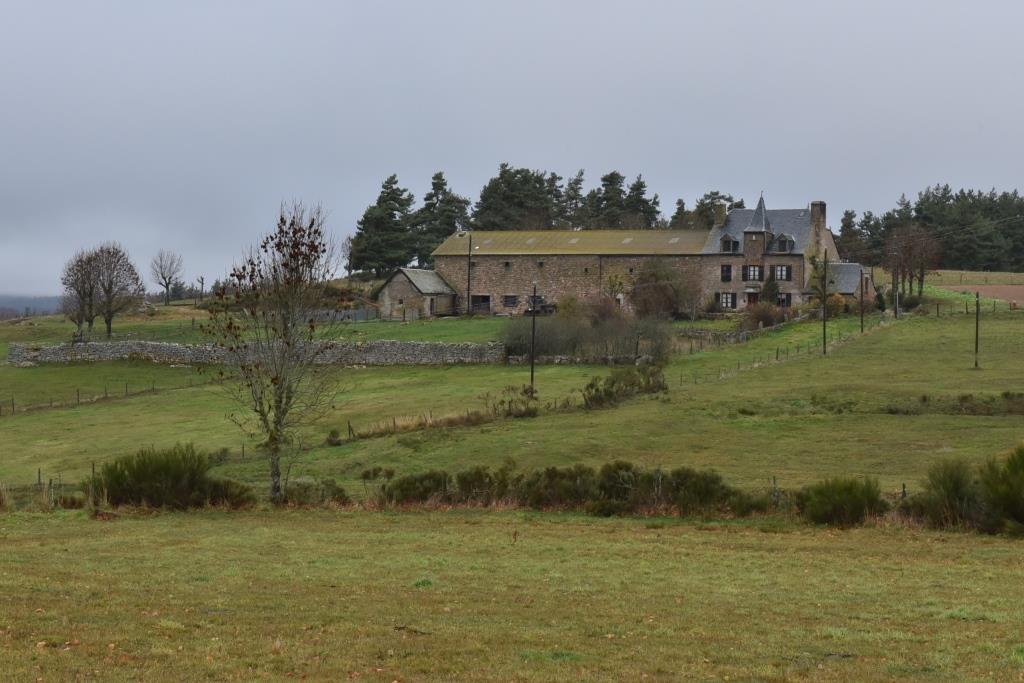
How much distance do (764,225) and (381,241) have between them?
38.3 metres

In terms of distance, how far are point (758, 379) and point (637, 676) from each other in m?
37.7

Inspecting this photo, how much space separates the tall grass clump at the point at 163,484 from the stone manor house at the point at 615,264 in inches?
2227

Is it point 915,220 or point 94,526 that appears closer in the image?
point 94,526

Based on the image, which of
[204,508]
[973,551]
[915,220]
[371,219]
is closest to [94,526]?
[204,508]

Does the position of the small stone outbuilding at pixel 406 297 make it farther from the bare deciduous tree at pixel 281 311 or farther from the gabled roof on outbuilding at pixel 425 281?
the bare deciduous tree at pixel 281 311

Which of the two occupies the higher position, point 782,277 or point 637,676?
point 782,277

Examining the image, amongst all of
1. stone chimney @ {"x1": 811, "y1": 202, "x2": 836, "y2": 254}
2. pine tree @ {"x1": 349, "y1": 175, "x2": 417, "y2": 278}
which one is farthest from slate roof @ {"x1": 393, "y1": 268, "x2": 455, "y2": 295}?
stone chimney @ {"x1": 811, "y1": 202, "x2": 836, "y2": 254}

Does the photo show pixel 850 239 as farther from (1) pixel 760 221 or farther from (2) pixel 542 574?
(2) pixel 542 574

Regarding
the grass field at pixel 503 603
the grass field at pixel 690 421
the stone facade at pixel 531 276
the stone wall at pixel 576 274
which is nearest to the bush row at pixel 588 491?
the grass field at pixel 503 603

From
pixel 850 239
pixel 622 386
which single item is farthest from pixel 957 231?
pixel 622 386

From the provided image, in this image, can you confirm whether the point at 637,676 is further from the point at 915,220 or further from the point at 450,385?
the point at 915,220

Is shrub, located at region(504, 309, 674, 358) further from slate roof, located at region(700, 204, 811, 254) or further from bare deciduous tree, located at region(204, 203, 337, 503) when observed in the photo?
bare deciduous tree, located at region(204, 203, 337, 503)

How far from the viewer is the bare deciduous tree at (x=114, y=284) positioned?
78.1 metres

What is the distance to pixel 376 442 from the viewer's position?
119 ft
